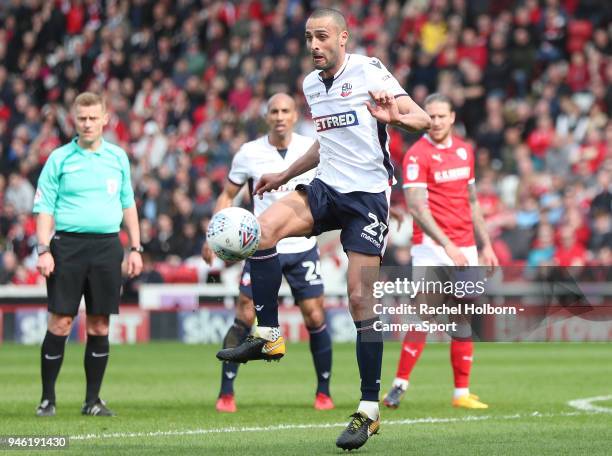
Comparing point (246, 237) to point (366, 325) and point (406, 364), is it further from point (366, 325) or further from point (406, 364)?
point (406, 364)

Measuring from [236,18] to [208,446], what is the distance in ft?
65.9

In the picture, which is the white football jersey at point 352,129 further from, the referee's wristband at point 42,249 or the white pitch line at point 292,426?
the referee's wristband at point 42,249

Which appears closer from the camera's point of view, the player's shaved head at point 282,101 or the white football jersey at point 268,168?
the player's shaved head at point 282,101

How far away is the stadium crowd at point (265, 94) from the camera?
823 inches

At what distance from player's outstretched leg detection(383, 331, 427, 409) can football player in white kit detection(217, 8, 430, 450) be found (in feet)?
9.21

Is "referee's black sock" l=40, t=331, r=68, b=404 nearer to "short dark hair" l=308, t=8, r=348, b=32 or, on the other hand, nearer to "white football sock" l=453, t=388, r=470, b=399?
"white football sock" l=453, t=388, r=470, b=399

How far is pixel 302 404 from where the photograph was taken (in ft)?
37.6

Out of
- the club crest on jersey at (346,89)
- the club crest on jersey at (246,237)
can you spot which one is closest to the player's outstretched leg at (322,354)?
the club crest on jersey at (246,237)

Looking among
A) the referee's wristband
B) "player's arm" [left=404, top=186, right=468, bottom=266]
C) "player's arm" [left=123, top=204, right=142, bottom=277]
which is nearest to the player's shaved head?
"player's arm" [left=404, top=186, right=468, bottom=266]

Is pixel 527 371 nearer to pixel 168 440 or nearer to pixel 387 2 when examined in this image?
pixel 168 440

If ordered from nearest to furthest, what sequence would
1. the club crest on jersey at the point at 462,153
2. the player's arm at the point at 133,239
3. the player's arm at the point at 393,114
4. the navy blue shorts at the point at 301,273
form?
the player's arm at the point at 393,114, the player's arm at the point at 133,239, the navy blue shorts at the point at 301,273, the club crest on jersey at the point at 462,153

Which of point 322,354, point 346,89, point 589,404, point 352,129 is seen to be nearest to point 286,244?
point 322,354

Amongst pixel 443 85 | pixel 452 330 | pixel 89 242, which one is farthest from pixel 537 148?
pixel 89 242

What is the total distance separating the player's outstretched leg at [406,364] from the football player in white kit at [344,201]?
2.81 m
